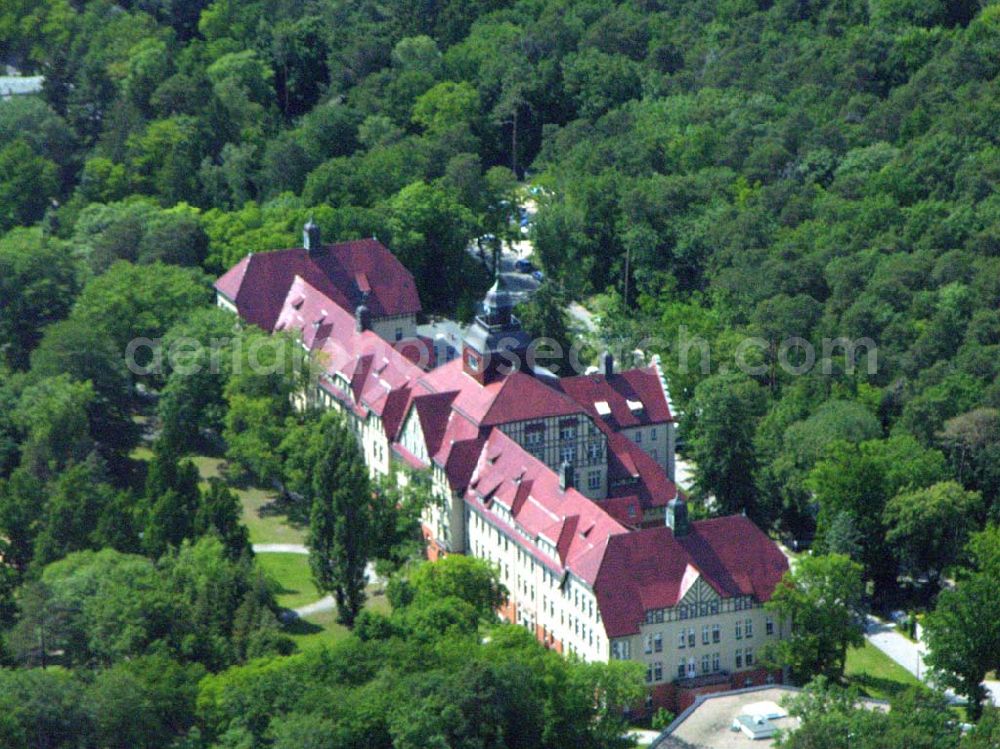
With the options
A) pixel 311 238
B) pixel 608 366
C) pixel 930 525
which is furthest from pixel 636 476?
pixel 311 238

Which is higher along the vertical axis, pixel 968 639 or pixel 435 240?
pixel 435 240

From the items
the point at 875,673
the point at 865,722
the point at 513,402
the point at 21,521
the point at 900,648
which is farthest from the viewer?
the point at 513,402

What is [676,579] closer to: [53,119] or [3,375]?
[3,375]

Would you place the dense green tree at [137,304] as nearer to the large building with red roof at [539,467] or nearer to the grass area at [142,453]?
the large building with red roof at [539,467]

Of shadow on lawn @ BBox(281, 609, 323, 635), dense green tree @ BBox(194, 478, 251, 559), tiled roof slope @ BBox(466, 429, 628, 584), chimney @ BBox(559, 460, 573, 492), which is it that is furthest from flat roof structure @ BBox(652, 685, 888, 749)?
dense green tree @ BBox(194, 478, 251, 559)

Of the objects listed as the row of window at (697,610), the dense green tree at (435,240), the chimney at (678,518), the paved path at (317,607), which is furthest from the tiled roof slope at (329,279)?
the row of window at (697,610)

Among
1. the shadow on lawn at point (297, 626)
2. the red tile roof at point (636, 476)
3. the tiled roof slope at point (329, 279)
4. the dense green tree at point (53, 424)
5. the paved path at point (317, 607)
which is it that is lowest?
the shadow on lawn at point (297, 626)

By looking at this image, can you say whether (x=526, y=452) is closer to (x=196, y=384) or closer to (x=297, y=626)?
(x=297, y=626)
